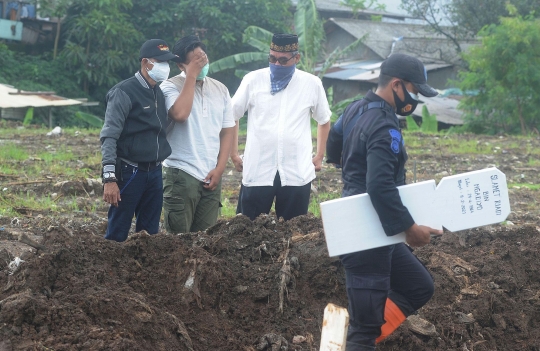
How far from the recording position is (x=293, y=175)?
5.49 m

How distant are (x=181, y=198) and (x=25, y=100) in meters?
14.8

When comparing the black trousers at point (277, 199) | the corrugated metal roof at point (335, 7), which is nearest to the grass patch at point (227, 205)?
the black trousers at point (277, 199)

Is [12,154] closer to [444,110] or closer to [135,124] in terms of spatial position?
[135,124]

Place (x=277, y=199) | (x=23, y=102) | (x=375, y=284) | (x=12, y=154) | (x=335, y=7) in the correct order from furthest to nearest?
(x=335, y=7)
(x=23, y=102)
(x=12, y=154)
(x=277, y=199)
(x=375, y=284)

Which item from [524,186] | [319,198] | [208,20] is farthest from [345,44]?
[319,198]

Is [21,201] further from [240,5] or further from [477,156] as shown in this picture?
[240,5]

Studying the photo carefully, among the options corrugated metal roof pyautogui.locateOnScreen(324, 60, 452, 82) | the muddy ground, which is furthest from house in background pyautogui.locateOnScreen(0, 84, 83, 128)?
the muddy ground

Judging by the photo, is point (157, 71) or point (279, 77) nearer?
point (157, 71)

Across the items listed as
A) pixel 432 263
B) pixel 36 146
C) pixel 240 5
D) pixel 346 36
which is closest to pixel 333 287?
pixel 432 263

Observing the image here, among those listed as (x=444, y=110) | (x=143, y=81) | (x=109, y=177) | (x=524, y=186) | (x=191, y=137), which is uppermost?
(x=143, y=81)

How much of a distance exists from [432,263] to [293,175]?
1255mm

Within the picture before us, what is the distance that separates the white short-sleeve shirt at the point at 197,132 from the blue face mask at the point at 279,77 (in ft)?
1.51

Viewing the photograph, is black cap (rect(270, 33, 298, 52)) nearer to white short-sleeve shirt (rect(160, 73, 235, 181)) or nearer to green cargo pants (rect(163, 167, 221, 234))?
white short-sleeve shirt (rect(160, 73, 235, 181))

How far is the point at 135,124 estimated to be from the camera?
4922 mm
